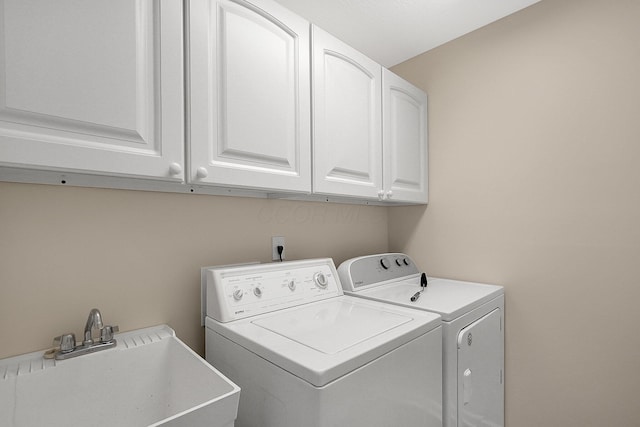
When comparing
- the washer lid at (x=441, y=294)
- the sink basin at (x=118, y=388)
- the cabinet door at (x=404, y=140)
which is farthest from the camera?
the cabinet door at (x=404, y=140)

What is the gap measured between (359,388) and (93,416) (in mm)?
813

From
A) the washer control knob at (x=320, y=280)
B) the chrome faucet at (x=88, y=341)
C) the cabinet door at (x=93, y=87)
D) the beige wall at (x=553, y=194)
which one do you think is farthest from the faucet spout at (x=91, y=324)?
the beige wall at (x=553, y=194)

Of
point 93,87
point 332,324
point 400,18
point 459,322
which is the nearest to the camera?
point 93,87

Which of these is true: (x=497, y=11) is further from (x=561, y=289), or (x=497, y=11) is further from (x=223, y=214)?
(x=223, y=214)

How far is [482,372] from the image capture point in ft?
4.82

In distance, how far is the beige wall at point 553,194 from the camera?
1.42 m

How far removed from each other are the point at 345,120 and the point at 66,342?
4.55 ft

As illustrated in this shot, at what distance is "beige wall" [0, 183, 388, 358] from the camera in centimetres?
98

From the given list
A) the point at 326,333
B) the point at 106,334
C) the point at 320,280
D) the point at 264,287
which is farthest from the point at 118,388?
the point at 320,280

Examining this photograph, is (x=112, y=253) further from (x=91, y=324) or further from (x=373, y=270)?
(x=373, y=270)

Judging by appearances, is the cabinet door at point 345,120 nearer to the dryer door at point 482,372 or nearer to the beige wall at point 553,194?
the beige wall at point 553,194

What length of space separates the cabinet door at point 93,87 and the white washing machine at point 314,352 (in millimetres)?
576

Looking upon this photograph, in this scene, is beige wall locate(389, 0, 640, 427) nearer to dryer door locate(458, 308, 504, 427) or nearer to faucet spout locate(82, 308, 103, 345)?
dryer door locate(458, 308, 504, 427)

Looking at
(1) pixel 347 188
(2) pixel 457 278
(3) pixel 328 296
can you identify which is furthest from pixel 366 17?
(2) pixel 457 278
